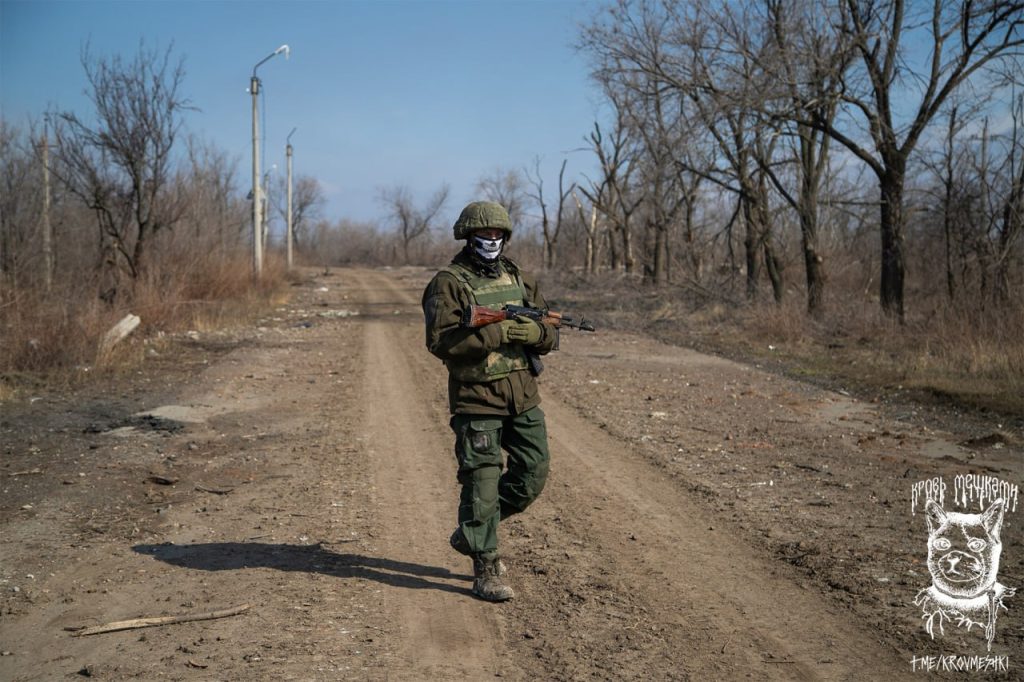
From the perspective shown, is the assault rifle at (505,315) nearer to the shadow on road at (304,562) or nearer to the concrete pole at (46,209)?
the shadow on road at (304,562)

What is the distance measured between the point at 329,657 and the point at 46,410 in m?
7.68

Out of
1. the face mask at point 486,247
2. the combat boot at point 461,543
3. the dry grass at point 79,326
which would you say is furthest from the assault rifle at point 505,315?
the dry grass at point 79,326

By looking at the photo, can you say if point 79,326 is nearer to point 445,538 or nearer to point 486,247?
point 445,538

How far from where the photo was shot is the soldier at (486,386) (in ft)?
15.4

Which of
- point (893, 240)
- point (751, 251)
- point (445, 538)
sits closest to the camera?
point (445, 538)

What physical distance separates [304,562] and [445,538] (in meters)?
0.97

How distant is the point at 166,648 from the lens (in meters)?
4.12

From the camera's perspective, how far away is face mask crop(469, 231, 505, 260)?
485cm

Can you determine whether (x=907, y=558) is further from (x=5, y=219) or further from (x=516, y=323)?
(x=5, y=219)

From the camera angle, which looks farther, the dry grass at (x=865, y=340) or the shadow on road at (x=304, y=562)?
the dry grass at (x=865, y=340)

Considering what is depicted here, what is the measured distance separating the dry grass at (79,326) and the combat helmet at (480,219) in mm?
8316

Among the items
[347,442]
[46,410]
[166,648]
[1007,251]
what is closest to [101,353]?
[46,410]

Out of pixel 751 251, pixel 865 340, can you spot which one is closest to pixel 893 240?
pixel 865 340

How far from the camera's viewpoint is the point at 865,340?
16.5 m
